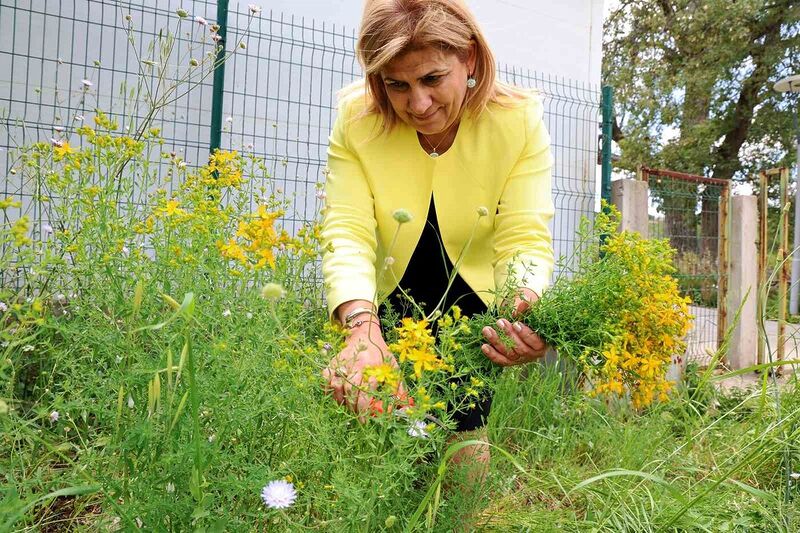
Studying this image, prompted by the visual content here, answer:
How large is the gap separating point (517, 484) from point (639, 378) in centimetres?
90

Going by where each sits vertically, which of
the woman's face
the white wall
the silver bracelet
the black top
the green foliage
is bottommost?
the silver bracelet

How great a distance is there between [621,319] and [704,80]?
1544 cm

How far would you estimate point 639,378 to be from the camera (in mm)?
1416

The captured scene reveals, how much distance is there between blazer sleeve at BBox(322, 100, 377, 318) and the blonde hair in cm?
19

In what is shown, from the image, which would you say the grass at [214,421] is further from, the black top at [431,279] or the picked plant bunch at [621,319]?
the black top at [431,279]

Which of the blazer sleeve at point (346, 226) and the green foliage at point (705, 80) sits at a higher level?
the green foliage at point (705, 80)

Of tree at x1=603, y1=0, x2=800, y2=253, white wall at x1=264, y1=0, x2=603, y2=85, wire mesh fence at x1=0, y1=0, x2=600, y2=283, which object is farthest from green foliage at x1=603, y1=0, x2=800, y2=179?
wire mesh fence at x1=0, y1=0, x2=600, y2=283

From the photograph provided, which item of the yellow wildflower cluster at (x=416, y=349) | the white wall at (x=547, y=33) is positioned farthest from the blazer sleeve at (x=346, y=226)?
the white wall at (x=547, y=33)

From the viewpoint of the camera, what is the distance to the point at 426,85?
1702mm

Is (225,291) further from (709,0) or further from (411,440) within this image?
(709,0)

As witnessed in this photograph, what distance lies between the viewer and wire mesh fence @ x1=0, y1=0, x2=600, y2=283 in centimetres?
355

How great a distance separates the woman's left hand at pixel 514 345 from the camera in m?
1.37

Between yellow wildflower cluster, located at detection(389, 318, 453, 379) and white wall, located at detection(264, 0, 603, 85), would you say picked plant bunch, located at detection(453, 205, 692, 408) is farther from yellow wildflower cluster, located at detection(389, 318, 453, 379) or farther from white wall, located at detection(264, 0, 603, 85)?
white wall, located at detection(264, 0, 603, 85)

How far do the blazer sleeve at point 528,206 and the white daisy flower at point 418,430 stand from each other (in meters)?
0.80
